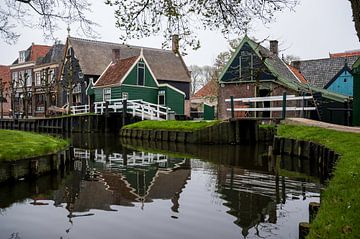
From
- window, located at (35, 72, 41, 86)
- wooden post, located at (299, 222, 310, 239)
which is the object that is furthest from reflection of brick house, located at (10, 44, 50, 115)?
wooden post, located at (299, 222, 310, 239)

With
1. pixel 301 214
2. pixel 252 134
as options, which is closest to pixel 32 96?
pixel 252 134

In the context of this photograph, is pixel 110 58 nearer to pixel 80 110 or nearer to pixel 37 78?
pixel 80 110

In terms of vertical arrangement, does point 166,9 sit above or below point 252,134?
above

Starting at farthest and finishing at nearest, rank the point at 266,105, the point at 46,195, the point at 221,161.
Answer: the point at 266,105 < the point at 221,161 < the point at 46,195

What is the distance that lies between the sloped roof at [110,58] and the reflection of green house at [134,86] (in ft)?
11.4

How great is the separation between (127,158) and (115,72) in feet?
84.1

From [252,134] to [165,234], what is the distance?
64.7ft

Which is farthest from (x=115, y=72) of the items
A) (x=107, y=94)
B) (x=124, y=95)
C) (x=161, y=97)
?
(x=161, y=97)

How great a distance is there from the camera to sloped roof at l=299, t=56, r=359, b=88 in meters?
35.6

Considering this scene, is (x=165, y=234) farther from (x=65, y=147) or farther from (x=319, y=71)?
(x=319, y=71)

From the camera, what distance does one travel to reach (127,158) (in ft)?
59.5

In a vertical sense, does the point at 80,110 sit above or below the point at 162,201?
above

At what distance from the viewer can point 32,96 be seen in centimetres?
5556

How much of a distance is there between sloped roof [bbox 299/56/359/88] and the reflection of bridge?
21.9m
